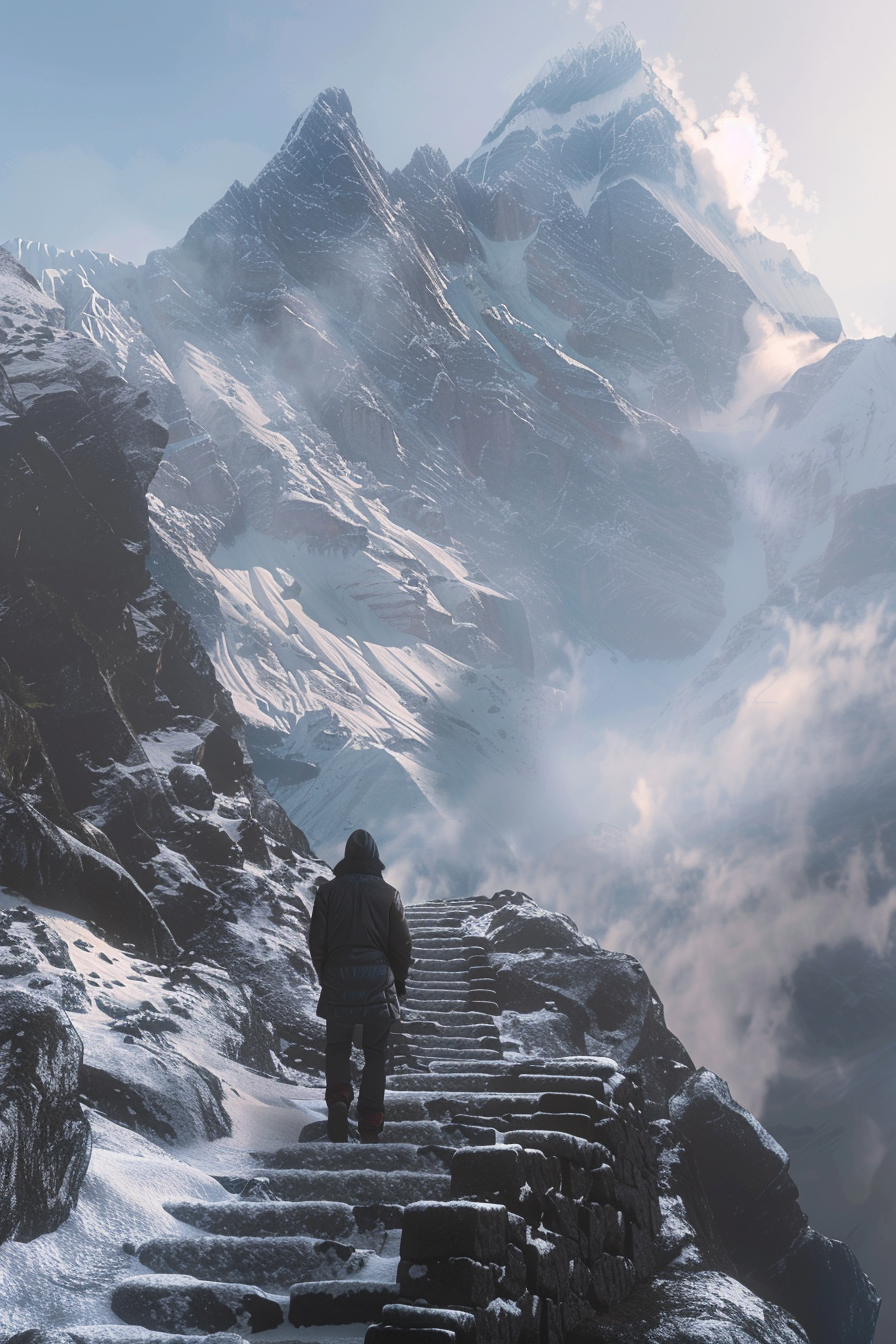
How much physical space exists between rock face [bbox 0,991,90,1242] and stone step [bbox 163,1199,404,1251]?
0.82m

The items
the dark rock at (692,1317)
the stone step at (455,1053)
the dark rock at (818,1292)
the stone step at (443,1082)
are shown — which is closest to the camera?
the dark rock at (692,1317)

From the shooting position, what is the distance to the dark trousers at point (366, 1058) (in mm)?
6258

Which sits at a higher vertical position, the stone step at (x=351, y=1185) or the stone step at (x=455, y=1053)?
the stone step at (x=455, y=1053)

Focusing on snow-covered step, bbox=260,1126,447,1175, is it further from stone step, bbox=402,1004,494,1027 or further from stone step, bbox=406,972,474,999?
stone step, bbox=406,972,474,999

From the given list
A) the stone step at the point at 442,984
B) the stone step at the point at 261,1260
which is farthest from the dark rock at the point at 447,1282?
the stone step at the point at 442,984

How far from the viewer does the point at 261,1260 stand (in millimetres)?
4887

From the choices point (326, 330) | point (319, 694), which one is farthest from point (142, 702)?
point (326, 330)

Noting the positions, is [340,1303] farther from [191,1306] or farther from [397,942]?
[397,942]

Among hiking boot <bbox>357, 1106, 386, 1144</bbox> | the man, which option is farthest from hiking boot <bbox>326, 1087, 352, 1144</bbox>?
hiking boot <bbox>357, 1106, 386, 1144</bbox>

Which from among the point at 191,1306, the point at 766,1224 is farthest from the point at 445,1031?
the point at 191,1306

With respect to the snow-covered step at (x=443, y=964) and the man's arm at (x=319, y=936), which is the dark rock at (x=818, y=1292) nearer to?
the snow-covered step at (x=443, y=964)

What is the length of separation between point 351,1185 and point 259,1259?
1.48 metres

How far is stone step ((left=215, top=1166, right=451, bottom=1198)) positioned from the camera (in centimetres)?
620

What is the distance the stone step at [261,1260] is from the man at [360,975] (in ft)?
4.49
